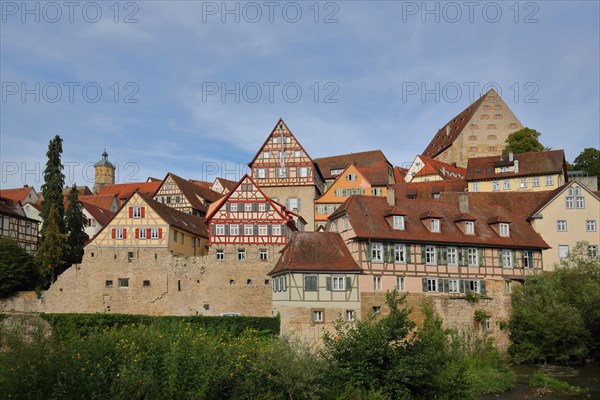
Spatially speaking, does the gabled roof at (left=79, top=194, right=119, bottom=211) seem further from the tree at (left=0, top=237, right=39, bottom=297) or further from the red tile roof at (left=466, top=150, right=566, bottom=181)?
the red tile roof at (left=466, top=150, right=566, bottom=181)

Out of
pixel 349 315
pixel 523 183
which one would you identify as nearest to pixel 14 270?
pixel 349 315

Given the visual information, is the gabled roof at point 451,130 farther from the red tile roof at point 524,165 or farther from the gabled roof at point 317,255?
the gabled roof at point 317,255

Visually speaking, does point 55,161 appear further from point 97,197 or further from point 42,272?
point 97,197

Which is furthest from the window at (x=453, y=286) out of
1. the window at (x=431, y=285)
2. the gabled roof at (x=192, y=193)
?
the gabled roof at (x=192, y=193)

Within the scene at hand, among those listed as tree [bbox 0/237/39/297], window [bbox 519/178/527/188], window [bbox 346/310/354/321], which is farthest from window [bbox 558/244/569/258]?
tree [bbox 0/237/39/297]

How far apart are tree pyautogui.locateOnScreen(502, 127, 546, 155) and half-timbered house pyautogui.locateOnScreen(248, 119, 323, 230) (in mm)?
27985

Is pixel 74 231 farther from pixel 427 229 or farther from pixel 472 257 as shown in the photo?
pixel 472 257

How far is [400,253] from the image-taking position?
121 ft

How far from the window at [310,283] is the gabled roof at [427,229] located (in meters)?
3.24

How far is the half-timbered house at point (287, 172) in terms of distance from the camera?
58000 mm

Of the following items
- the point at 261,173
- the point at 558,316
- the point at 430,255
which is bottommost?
the point at 558,316

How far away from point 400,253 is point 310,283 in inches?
216

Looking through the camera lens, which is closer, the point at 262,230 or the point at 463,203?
the point at 463,203

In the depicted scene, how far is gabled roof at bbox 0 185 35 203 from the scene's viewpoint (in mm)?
75475
